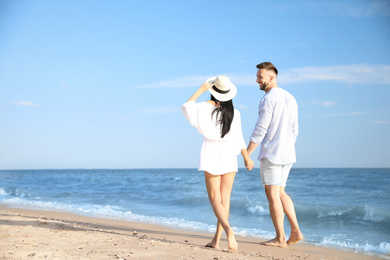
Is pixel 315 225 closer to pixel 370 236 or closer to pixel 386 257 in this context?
pixel 370 236

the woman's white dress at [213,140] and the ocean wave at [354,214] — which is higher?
the woman's white dress at [213,140]

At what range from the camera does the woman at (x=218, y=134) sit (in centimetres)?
411

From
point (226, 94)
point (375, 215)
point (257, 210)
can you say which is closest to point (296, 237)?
point (226, 94)

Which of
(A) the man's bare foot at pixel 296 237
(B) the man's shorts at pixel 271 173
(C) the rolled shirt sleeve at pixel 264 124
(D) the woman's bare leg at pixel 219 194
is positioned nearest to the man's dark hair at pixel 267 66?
(C) the rolled shirt sleeve at pixel 264 124

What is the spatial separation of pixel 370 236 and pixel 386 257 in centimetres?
193

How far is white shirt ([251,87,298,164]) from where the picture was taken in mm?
4512

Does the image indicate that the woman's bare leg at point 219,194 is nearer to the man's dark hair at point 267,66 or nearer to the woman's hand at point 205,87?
the woman's hand at point 205,87

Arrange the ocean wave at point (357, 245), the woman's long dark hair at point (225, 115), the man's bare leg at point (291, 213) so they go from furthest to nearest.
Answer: the ocean wave at point (357, 245) < the man's bare leg at point (291, 213) < the woman's long dark hair at point (225, 115)

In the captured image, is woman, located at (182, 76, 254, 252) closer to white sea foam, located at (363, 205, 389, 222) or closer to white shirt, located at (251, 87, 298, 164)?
white shirt, located at (251, 87, 298, 164)

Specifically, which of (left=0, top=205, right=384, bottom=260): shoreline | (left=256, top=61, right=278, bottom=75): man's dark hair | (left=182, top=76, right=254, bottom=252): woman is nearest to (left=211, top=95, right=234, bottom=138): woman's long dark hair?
(left=182, top=76, right=254, bottom=252): woman

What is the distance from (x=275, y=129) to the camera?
455cm

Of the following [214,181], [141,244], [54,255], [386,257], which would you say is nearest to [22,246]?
[54,255]

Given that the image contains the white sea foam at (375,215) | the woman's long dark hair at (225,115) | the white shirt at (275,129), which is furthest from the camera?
the white sea foam at (375,215)

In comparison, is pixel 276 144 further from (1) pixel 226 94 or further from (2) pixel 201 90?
(2) pixel 201 90
